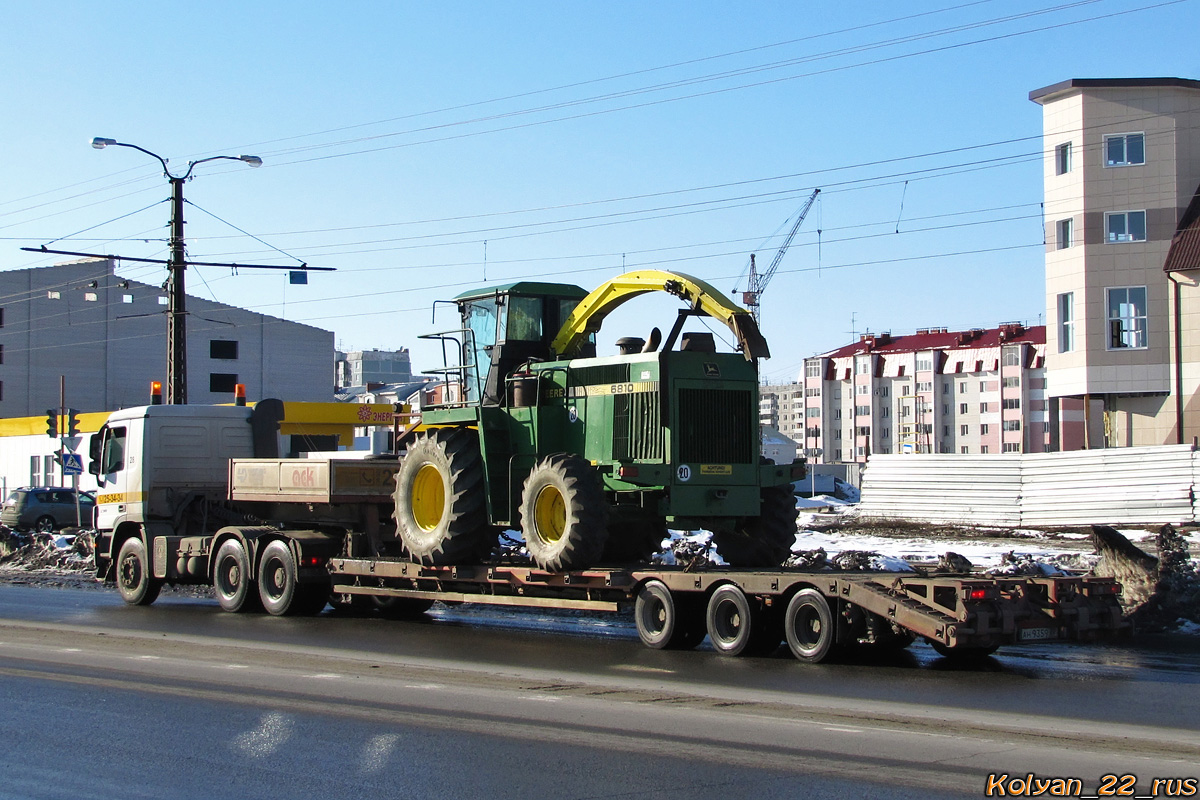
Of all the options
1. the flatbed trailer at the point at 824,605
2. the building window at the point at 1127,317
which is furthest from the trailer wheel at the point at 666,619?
the building window at the point at 1127,317

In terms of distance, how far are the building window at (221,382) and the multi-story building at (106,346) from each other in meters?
0.06

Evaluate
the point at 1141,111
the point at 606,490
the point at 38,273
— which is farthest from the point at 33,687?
the point at 38,273

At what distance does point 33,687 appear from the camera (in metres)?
11.5

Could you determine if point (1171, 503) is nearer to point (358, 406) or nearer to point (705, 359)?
point (705, 359)

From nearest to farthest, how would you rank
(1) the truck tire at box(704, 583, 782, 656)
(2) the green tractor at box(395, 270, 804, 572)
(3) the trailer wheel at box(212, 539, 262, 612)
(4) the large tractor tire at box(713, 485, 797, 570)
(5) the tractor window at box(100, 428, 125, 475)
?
(1) the truck tire at box(704, 583, 782, 656) < (2) the green tractor at box(395, 270, 804, 572) < (4) the large tractor tire at box(713, 485, 797, 570) < (3) the trailer wheel at box(212, 539, 262, 612) < (5) the tractor window at box(100, 428, 125, 475)

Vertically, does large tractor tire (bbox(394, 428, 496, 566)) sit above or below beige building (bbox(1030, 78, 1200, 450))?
below

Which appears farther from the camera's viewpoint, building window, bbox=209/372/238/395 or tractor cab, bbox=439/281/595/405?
building window, bbox=209/372/238/395

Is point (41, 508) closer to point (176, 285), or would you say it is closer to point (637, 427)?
point (176, 285)

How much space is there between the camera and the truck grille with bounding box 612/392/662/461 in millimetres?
14773

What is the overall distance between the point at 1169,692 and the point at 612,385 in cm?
708

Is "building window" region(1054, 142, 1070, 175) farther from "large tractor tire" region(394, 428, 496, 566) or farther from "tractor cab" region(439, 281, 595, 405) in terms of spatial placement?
"large tractor tire" region(394, 428, 496, 566)

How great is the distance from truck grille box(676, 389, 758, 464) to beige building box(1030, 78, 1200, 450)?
25359 millimetres

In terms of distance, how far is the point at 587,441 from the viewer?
15.6 metres

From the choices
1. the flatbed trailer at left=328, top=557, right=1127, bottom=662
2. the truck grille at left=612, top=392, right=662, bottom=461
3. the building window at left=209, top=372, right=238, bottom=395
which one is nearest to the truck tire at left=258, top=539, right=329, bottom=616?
the flatbed trailer at left=328, top=557, right=1127, bottom=662
